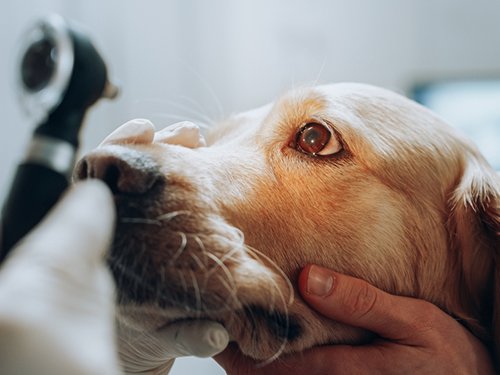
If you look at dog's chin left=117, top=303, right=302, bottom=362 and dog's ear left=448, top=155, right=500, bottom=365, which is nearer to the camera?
dog's chin left=117, top=303, right=302, bottom=362

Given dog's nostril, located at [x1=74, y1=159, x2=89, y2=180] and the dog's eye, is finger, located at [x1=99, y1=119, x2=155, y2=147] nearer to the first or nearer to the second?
dog's nostril, located at [x1=74, y1=159, x2=89, y2=180]

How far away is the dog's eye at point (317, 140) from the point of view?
117 centimetres

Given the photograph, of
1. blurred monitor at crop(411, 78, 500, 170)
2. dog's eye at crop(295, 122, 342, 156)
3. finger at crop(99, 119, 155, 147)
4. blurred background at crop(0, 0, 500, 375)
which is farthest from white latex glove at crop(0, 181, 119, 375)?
blurred monitor at crop(411, 78, 500, 170)

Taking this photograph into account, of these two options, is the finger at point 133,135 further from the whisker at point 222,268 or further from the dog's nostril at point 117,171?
the whisker at point 222,268

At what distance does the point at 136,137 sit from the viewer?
3.33 feet

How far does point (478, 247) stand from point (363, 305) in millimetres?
342

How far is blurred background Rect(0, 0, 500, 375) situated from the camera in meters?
2.09

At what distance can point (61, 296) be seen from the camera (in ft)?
1.85

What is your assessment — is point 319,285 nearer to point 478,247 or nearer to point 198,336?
point 198,336

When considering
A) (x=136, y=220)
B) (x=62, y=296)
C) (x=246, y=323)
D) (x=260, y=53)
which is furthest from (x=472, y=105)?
(x=62, y=296)

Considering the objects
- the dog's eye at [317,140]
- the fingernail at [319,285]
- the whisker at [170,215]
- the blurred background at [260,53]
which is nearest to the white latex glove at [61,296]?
the whisker at [170,215]

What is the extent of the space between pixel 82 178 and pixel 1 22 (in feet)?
4.77

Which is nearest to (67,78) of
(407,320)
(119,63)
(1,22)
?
(407,320)

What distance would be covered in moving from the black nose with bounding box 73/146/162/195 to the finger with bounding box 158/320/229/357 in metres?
0.24
